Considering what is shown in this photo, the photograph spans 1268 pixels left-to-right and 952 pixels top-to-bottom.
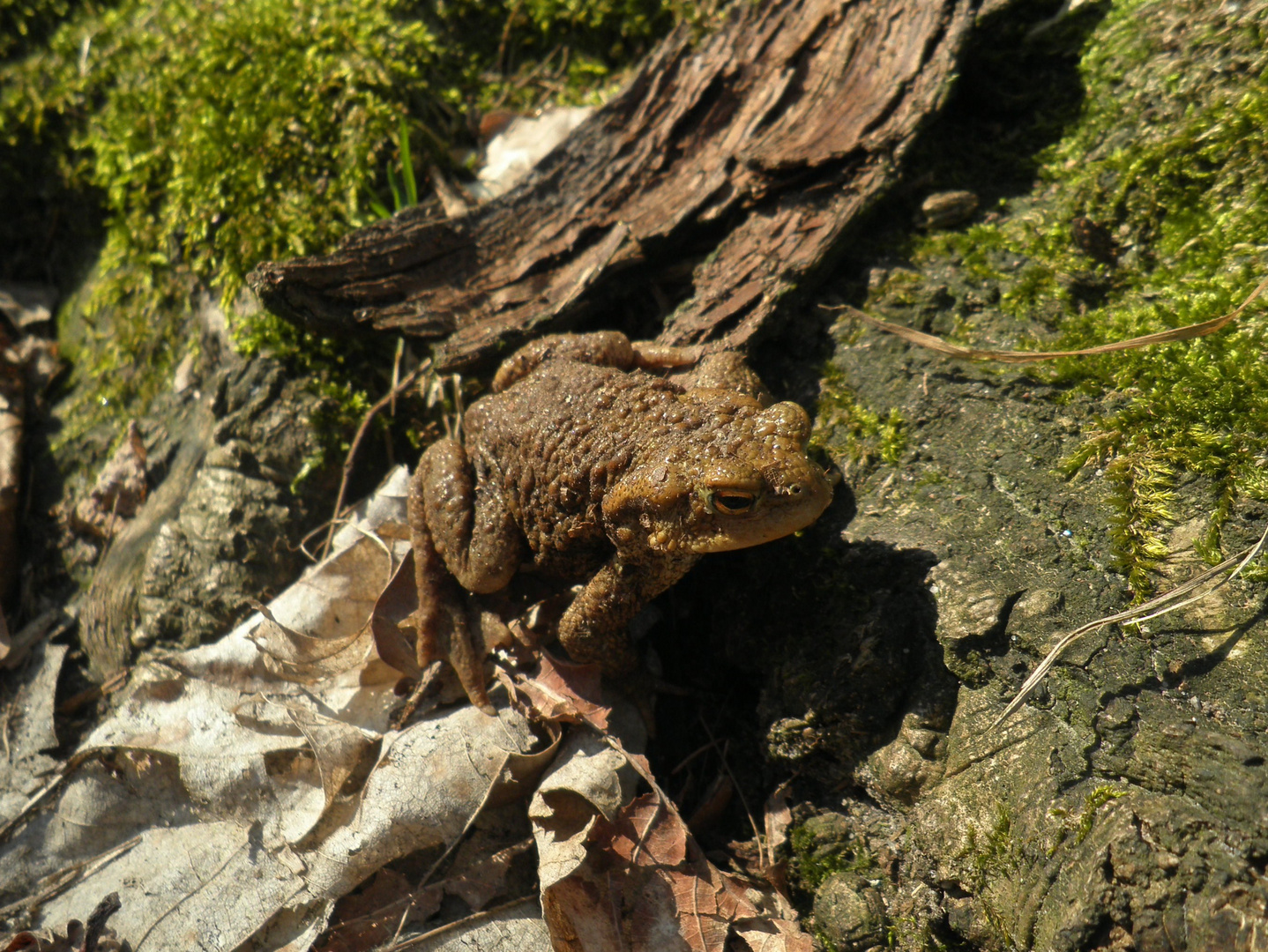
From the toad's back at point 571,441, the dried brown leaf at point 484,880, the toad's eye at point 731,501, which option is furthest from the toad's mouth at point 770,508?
the dried brown leaf at point 484,880

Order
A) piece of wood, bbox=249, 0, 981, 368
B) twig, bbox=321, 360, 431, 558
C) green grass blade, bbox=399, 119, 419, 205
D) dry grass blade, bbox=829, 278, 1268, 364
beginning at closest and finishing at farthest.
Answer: dry grass blade, bbox=829, 278, 1268, 364, piece of wood, bbox=249, 0, 981, 368, twig, bbox=321, 360, 431, 558, green grass blade, bbox=399, 119, 419, 205

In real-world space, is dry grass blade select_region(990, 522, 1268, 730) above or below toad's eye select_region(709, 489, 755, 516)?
below

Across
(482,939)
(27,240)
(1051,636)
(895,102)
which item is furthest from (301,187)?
(1051,636)

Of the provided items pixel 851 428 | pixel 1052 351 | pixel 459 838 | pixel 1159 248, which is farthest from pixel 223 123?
pixel 1159 248

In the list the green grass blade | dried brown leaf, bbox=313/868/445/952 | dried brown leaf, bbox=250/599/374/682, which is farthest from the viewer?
the green grass blade

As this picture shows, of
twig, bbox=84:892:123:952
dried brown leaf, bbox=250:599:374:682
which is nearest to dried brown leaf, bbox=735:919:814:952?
dried brown leaf, bbox=250:599:374:682

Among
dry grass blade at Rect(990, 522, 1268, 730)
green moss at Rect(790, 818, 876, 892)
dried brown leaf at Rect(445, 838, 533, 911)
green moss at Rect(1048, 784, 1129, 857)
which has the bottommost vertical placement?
green moss at Rect(790, 818, 876, 892)

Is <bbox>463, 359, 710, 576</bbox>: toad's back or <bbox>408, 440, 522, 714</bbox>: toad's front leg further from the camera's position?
<bbox>408, 440, 522, 714</bbox>: toad's front leg

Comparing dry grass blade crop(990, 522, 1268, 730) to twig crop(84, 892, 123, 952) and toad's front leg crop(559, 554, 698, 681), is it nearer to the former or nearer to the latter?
toad's front leg crop(559, 554, 698, 681)
